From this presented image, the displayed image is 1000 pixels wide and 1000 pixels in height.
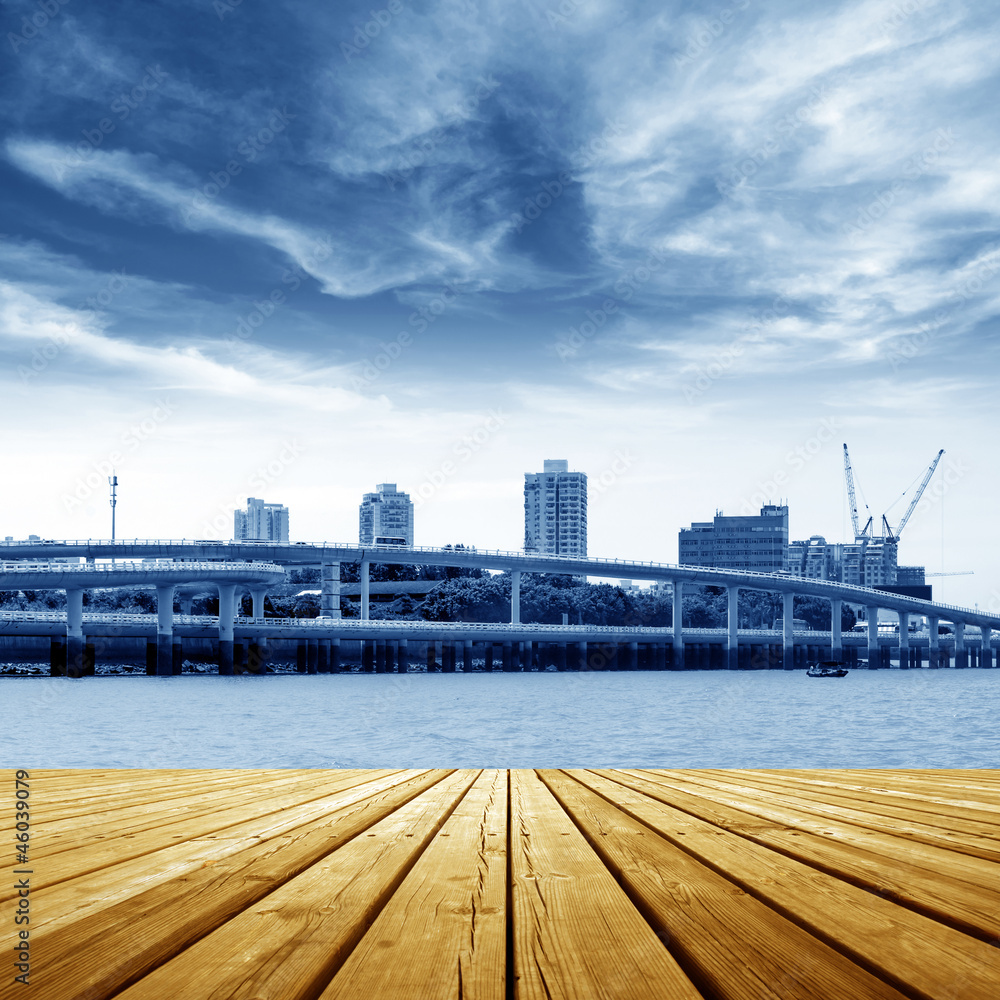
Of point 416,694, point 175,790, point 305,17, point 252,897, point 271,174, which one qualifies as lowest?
point 416,694

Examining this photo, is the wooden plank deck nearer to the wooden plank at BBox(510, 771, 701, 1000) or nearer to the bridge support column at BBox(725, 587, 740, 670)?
the wooden plank at BBox(510, 771, 701, 1000)

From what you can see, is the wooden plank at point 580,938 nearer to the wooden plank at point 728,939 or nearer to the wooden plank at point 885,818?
the wooden plank at point 728,939

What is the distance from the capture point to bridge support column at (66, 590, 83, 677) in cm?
8931

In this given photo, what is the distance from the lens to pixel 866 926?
10.2 ft

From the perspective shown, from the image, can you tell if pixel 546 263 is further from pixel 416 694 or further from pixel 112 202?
pixel 416 694

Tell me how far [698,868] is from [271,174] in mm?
39452

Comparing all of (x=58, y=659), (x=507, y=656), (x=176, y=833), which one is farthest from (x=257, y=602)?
(x=176, y=833)

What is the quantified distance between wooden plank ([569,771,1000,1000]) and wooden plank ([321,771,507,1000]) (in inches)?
38.3

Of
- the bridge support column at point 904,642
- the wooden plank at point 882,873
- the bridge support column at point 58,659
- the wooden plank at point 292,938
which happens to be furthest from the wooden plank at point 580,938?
the bridge support column at point 904,642

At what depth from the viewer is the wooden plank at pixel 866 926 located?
103 inches

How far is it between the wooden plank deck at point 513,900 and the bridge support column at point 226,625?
307 feet

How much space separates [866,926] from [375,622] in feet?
349

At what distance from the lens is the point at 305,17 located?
2309 centimetres

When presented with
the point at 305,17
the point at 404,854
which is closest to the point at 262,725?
the point at 305,17
